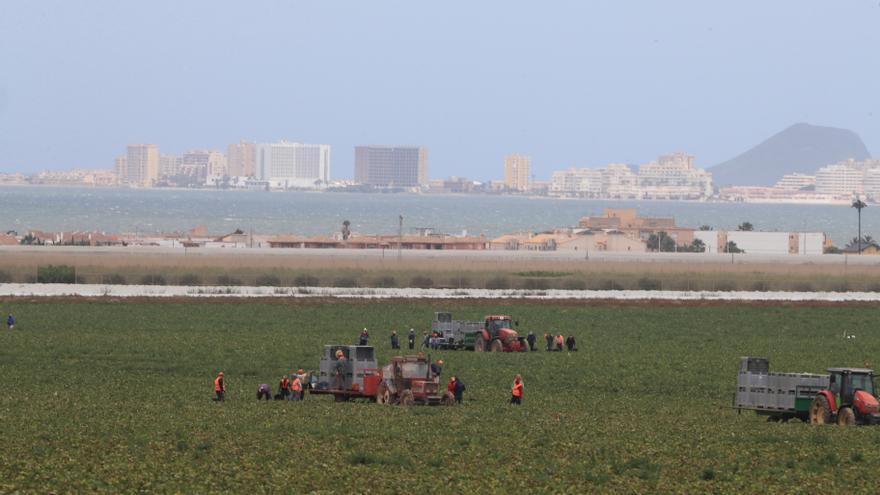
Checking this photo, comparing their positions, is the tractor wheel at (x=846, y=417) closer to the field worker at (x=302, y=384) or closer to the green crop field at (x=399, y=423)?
the green crop field at (x=399, y=423)

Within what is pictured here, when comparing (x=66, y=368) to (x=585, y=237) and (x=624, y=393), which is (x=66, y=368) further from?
(x=585, y=237)

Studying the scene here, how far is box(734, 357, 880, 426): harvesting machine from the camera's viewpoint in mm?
33781

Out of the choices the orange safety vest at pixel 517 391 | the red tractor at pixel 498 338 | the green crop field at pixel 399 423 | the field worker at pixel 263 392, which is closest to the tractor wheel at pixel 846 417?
the green crop field at pixel 399 423

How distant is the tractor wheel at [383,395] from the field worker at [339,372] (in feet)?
4.25

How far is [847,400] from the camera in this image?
3409cm

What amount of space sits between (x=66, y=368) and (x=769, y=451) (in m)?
21.8

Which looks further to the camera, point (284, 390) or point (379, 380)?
point (379, 380)

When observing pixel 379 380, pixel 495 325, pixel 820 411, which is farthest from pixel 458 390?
pixel 495 325

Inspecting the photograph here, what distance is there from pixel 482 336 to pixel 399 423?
2201 centimetres

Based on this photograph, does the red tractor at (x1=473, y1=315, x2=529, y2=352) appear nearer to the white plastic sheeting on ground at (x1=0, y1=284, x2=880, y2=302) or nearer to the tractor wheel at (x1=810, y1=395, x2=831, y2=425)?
the tractor wheel at (x1=810, y1=395, x2=831, y2=425)

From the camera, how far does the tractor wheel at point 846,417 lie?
33562 mm

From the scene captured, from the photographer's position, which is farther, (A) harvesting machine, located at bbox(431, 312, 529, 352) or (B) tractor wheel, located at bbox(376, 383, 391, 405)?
(A) harvesting machine, located at bbox(431, 312, 529, 352)

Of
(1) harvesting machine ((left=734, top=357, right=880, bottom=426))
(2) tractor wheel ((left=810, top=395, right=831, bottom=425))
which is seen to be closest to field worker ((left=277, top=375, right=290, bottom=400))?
(1) harvesting machine ((left=734, top=357, right=880, bottom=426))

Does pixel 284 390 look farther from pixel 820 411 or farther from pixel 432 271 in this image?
pixel 432 271
